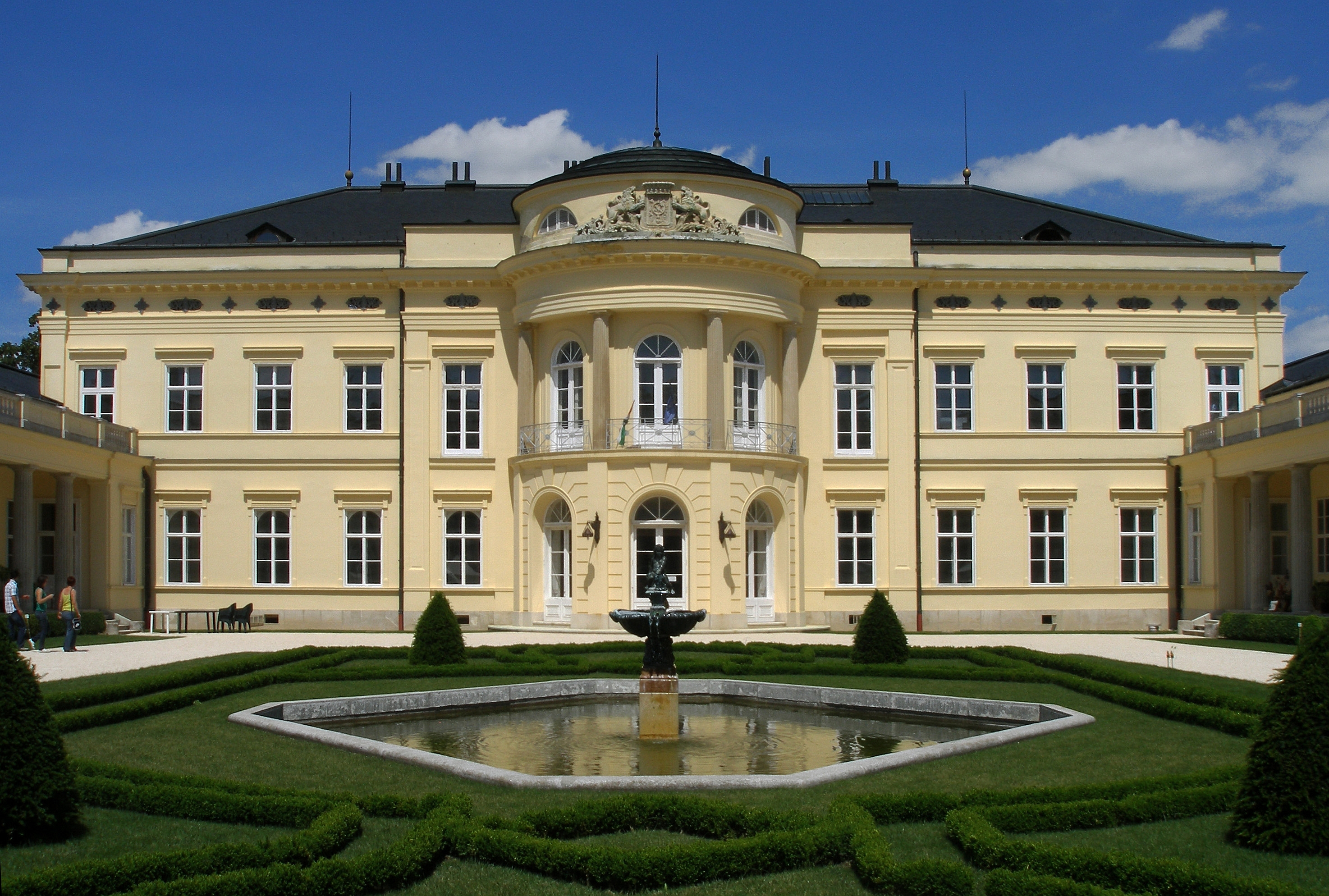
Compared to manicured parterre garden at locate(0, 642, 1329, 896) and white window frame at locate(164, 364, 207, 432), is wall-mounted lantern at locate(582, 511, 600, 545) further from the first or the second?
manicured parterre garden at locate(0, 642, 1329, 896)

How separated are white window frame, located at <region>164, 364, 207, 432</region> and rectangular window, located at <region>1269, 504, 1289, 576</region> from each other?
30589 millimetres

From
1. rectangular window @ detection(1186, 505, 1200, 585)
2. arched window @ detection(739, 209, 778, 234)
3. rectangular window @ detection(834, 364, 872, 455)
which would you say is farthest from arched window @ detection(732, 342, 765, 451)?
rectangular window @ detection(1186, 505, 1200, 585)

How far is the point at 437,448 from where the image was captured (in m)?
34.8

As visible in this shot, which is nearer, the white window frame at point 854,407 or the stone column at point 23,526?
the stone column at point 23,526

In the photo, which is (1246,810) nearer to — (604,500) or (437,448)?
(604,500)

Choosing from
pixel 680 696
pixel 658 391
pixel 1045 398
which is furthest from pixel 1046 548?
pixel 680 696

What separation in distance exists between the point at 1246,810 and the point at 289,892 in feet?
23.2

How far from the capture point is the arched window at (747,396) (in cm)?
3312

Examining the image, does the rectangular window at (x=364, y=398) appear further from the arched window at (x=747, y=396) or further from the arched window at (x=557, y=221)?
the arched window at (x=747, y=396)

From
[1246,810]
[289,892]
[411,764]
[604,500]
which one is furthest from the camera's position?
[604,500]

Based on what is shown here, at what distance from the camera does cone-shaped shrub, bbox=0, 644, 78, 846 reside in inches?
350

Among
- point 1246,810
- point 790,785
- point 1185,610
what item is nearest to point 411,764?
point 790,785

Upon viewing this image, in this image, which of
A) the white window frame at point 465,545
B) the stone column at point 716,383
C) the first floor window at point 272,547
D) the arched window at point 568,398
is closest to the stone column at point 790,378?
the stone column at point 716,383

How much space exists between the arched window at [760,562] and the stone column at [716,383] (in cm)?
234
